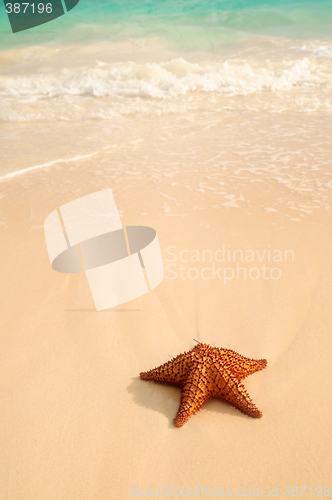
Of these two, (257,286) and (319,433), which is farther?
(257,286)

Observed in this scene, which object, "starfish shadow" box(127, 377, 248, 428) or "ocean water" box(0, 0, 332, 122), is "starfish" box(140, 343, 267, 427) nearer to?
"starfish shadow" box(127, 377, 248, 428)

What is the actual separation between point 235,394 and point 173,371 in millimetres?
364

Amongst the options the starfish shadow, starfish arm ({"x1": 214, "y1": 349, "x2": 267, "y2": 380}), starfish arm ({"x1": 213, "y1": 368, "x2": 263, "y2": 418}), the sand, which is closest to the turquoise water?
the sand

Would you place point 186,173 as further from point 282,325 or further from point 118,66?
point 118,66

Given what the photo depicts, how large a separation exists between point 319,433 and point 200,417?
0.63m

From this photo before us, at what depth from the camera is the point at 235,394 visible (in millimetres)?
2098

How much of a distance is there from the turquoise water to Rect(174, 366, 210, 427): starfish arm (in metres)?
18.8

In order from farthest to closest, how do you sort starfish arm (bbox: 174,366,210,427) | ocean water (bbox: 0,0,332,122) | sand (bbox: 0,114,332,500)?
ocean water (bbox: 0,0,332,122)
starfish arm (bbox: 174,366,210,427)
sand (bbox: 0,114,332,500)

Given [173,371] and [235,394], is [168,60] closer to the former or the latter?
[173,371]

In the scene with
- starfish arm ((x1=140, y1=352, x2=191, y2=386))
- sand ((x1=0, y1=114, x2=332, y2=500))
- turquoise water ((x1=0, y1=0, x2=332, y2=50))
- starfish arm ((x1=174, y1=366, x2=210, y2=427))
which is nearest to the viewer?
sand ((x1=0, y1=114, x2=332, y2=500))

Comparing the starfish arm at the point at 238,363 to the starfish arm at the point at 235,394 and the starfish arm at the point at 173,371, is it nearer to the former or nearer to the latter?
the starfish arm at the point at 235,394

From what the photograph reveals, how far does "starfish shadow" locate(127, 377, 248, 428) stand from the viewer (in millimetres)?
2148

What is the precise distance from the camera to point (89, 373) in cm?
248

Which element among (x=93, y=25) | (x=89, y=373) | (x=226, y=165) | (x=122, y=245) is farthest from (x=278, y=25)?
(x=89, y=373)
